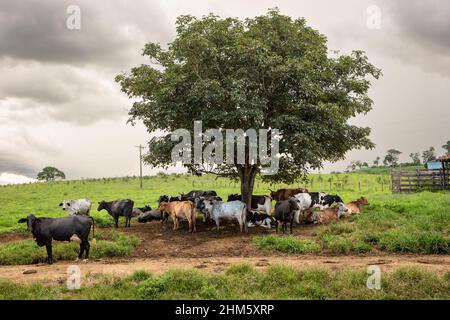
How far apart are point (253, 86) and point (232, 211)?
19.1 feet

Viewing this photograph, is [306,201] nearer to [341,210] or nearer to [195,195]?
[341,210]

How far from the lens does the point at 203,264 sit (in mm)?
12719

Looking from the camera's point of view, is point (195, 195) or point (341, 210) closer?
point (341, 210)

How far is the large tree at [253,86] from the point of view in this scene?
18844 millimetres

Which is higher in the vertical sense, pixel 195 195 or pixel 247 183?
pixel 247 183

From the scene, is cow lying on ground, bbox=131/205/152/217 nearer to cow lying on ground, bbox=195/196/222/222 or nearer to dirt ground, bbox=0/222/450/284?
cow lying on ground, bbox=195/196/222/222

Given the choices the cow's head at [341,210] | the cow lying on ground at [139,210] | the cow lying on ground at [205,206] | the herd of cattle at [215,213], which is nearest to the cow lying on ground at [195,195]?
the herd of cattle at [215,213]

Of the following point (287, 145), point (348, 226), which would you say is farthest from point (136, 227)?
point (348, 226)

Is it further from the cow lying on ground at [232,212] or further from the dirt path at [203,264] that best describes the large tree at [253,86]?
the dirt path at [203,264]

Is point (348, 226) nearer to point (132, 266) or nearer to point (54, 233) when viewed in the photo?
point (132, 266)

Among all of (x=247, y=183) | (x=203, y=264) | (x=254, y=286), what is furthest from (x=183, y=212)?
(x=254, y=286)

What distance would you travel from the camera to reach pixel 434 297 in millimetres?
9375
